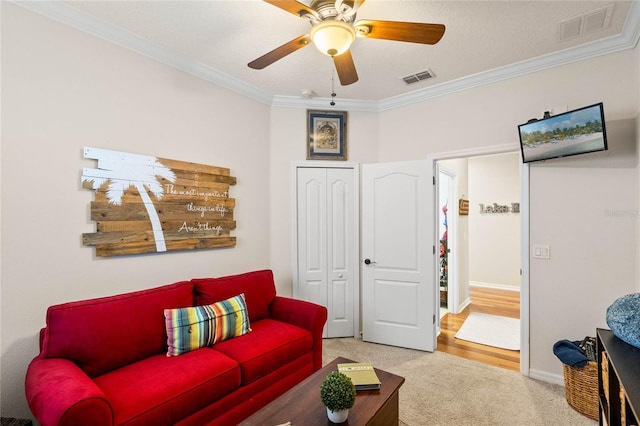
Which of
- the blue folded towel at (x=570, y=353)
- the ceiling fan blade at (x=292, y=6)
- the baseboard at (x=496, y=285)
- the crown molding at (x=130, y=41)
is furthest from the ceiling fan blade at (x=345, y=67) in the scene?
the baseboard at (x=496, y=285)

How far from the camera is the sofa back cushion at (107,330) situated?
172cm

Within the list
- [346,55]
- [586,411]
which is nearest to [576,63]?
[346,55]

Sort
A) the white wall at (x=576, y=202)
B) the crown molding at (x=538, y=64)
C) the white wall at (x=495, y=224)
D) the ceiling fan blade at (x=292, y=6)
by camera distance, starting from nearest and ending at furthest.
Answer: the ceiling fan blade at (x=292, y=6)
the crown molding at (x=538, y=64)
the white wall at (x=576, y=202)
the white wall at (x=495, y=224)

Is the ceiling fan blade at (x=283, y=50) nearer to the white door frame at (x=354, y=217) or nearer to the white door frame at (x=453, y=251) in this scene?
the white door frame at (x=354, y=217)

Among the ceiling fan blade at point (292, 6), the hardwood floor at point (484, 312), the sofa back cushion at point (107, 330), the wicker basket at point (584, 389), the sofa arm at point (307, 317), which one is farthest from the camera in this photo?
the hardwood floor at point (484, 312)

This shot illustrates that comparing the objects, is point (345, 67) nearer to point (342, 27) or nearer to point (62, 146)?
point (342, 27)

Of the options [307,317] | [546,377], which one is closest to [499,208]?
[546,377]

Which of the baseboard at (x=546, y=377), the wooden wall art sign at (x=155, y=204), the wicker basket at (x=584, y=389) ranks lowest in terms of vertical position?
the baseboard at (x=546, y=377)

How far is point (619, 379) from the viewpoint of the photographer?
3.94 ft

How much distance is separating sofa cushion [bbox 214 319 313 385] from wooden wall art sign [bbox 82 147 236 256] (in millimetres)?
949

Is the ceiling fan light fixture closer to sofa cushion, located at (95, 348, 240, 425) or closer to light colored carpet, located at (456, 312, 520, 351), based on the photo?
sofa cushion, located at (95, 348, 240, 425)

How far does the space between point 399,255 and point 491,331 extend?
1709 millimetres

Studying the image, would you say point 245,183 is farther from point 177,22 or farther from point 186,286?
point 177,22

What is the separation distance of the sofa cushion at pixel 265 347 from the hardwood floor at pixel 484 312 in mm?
1805
